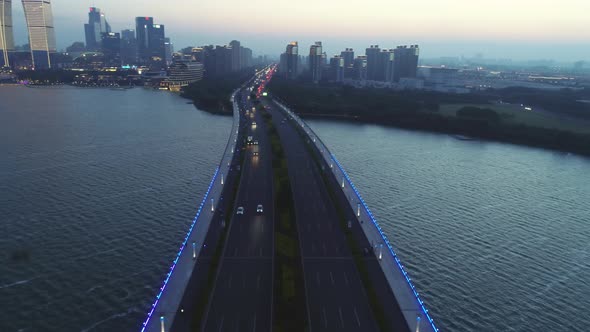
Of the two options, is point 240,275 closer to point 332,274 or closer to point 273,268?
point 273,268

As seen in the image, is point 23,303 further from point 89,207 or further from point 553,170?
point 553,170

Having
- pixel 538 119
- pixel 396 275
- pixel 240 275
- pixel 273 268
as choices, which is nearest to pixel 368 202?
pixel 396 275

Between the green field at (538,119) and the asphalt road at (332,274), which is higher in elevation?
the green field at (538,119)

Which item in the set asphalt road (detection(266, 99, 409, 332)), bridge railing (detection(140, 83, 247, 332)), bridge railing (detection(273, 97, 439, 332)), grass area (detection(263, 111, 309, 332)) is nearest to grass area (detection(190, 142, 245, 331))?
bridge railing (detection(140, 83, 247, 332))

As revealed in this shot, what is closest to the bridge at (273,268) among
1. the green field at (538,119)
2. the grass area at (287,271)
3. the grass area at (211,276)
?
the grass area at (211,276)

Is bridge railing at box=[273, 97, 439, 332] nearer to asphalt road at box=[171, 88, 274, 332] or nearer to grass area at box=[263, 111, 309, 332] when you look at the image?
grass area at box=[263, 111, 309, 332]

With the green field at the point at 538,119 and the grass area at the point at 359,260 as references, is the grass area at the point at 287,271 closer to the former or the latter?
the grass area at the point at 359,260

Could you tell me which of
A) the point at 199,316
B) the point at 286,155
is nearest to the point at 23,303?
the point at 199,316
